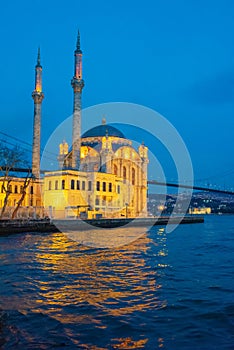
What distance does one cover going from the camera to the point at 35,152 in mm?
45562

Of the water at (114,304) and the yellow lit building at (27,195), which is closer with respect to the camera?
the water at (114,304)

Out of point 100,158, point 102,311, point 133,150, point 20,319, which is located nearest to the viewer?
point 20,319

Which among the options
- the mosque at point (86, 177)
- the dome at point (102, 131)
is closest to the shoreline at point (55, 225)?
the mosque at point (86, 177)


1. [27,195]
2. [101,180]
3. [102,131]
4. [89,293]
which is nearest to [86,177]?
[101,180]

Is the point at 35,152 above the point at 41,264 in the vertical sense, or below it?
above

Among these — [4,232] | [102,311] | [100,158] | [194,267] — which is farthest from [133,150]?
[102,311]

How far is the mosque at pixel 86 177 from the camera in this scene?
137ft

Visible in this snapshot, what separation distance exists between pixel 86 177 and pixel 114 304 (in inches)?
1441

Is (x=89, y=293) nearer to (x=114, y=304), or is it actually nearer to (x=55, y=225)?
(x=114, y=304)

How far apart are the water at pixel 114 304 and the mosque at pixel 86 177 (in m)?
27.9

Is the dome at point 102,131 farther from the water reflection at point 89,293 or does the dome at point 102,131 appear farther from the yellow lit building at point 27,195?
the water reflection at point 89,293

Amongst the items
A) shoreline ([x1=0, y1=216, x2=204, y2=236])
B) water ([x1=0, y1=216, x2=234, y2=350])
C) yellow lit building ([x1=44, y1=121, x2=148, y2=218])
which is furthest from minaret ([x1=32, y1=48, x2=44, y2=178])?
water ([x1=0, y1=216, x2=234, y2=350])

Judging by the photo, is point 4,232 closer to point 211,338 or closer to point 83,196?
point 83,196

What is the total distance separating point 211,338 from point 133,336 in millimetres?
1202
